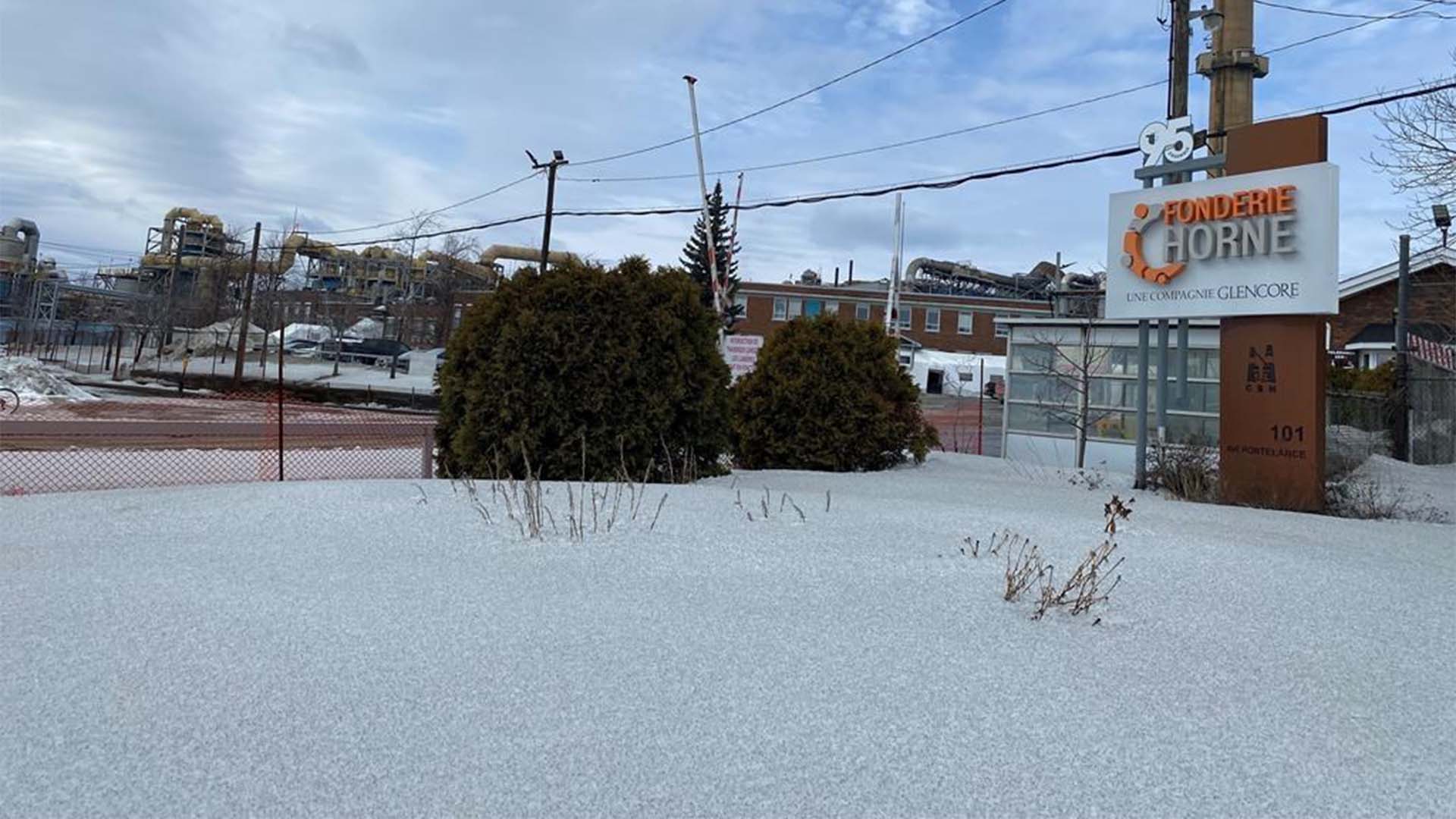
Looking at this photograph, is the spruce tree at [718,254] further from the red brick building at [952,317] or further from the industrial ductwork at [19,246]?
the industrial ductwork at [19,246]

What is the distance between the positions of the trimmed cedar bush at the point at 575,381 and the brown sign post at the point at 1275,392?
5.57 m

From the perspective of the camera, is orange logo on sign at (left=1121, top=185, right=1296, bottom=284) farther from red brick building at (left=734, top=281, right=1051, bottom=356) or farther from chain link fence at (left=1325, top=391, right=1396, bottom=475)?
red brick building at (left=734, top=281, right=1051, bottom=356)

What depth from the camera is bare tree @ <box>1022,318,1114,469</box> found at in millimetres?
17047

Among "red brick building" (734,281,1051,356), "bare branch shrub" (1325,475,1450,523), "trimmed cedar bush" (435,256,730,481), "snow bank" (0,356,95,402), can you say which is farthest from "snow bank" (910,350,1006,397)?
"trimmed cedar bush" (435,256,730,481)

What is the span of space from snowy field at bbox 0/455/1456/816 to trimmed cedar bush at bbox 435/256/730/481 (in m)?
2.29

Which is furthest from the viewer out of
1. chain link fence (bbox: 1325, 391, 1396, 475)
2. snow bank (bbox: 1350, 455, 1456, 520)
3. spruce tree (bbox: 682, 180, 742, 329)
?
spruce tree (bbox: 682, 180, 742, 329)

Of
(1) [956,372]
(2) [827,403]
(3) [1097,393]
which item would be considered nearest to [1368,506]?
(2) [827,403]

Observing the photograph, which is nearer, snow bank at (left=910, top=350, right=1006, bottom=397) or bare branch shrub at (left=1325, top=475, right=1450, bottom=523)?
bare branch shrub at (left=1325, top=475, right=1450, bottom=523)

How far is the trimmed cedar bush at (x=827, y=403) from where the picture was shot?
1168 cm

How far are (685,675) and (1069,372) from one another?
15.3 metres

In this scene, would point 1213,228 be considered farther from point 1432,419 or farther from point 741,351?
point 1432,419

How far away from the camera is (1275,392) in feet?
32.7

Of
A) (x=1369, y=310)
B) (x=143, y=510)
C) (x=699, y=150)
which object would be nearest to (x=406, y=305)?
(x=699, y=150)

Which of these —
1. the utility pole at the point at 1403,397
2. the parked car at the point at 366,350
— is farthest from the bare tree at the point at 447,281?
the utility pole at the point at 1403,397
